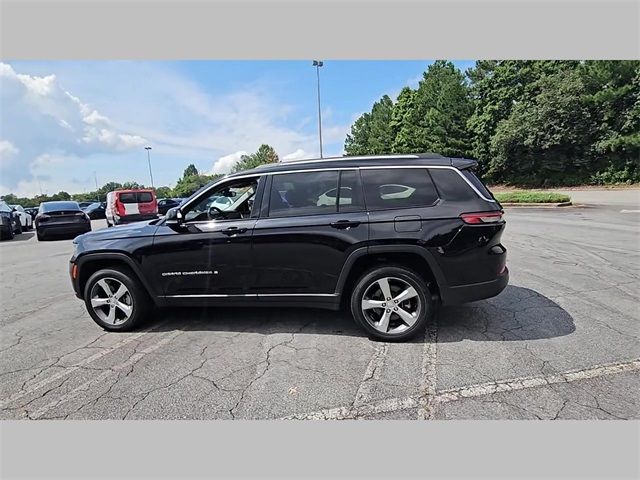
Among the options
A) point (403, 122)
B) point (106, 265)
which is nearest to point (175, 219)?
point (106, 265)

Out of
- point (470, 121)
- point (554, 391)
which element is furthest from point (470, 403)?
point (470, 121)

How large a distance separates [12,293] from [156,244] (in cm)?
424

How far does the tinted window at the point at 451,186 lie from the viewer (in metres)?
3.63

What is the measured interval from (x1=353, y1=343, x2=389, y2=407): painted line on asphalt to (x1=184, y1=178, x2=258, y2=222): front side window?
77.9 inches

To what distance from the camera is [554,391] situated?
2.83m

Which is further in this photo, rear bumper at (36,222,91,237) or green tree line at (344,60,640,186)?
green tree line at (344,60,640,186)

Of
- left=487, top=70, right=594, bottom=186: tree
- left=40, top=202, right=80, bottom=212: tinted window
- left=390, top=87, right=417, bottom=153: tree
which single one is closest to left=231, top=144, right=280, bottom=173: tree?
left=390, top=87, right=417, bottom=153: tree

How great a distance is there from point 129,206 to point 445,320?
52.0ft

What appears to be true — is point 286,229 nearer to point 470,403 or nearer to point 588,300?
point 470,403

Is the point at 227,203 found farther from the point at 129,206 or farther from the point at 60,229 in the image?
the point at 129,206

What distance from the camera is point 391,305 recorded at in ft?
12.2

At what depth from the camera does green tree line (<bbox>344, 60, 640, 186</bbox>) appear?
25250mm

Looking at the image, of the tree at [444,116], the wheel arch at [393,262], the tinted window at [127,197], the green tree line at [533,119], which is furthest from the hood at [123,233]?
the tree at [444,116]

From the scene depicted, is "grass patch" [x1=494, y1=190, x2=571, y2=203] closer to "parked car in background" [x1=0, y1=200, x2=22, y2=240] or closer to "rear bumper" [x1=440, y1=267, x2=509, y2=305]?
"rear bumper" [x1=440, y1=267, x2=509, y2=305]
